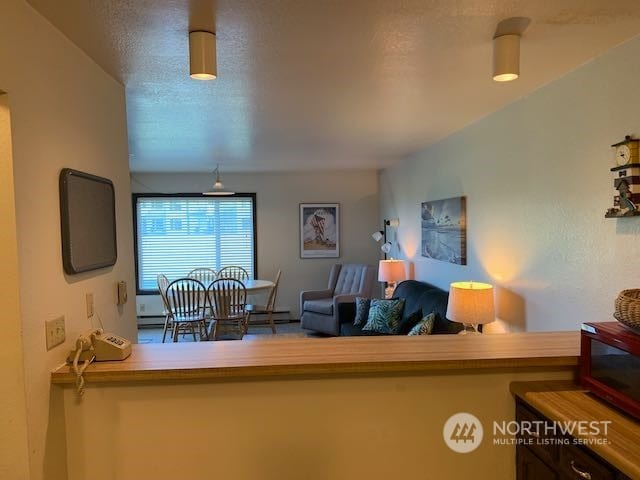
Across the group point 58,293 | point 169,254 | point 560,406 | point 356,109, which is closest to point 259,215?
point 169,254

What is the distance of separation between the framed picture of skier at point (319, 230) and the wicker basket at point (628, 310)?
5.33 m

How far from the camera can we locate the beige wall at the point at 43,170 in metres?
1.34

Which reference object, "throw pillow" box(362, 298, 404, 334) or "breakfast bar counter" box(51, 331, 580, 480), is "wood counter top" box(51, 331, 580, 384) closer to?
"breakfast bar counter" box(51, 331, 580, 480)

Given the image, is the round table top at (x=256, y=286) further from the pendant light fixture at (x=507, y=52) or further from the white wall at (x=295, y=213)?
the pendant light fixture at (x=507, y=52)

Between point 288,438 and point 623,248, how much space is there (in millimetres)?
1626

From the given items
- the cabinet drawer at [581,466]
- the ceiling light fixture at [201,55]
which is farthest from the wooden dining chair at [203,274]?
the cabinet drawer at [581,466]

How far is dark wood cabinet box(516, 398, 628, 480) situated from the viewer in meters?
1.25

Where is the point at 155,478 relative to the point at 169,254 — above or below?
below

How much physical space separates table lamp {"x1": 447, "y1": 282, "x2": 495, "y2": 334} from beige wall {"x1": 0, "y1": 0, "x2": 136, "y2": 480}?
2.20 metres

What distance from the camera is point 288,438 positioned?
1.63 meters

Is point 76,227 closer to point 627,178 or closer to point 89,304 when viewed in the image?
point 89,304

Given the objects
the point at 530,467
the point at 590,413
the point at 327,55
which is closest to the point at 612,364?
the point at 590,413

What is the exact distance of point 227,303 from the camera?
207 inches

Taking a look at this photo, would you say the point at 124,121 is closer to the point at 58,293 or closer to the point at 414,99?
the point at 58,293
